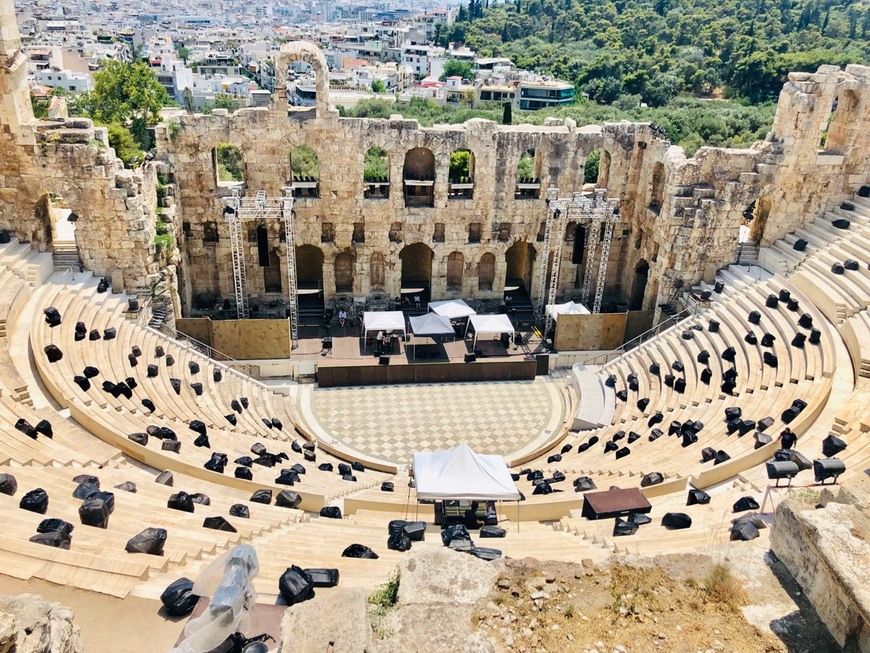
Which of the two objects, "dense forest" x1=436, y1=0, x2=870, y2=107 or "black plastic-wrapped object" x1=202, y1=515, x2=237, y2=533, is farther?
"dense forest" x1=436, y1=0, x2=870, y2=107

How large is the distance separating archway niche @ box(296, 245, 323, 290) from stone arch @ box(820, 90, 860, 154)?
27.4m

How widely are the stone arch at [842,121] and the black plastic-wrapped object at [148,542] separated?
114 feet

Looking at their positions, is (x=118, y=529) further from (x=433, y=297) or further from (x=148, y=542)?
(x=433, y=297)

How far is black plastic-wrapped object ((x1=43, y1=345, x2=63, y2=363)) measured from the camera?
24359 mm

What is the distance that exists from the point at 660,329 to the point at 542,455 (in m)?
11.0

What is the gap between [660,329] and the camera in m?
35.4

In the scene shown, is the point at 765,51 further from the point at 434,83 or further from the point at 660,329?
the point at 660,329

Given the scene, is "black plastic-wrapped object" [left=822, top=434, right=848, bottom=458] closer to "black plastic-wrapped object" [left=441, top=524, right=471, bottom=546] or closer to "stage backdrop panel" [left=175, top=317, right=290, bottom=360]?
"black plastic-wrapped object" [left=441, top=524, right=471, bottom=546]

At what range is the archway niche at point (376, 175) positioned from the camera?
37.3 metres

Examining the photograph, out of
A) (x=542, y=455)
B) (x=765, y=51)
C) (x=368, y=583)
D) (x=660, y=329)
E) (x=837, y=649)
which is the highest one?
(x=765, y=51)

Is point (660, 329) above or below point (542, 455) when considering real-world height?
above

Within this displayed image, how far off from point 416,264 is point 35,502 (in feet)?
93.3

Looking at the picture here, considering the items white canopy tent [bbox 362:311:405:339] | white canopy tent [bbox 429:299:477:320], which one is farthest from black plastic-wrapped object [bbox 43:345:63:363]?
white canopy tent [bbox 429:299:477:320]

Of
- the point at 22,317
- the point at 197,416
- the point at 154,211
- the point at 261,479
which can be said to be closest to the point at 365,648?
the point at 261,479
